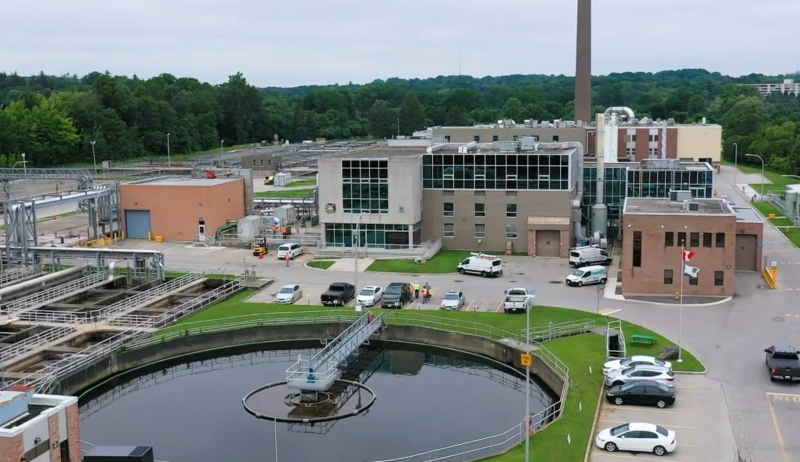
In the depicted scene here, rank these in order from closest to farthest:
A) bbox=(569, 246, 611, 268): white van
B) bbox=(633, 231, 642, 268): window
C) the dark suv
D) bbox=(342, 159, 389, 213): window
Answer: the dark suv < bbox=(633, 231, 642, 268): window < bbox=(569, 246, 611, 268): white van < bbox=(342, 159, 389, 213): window

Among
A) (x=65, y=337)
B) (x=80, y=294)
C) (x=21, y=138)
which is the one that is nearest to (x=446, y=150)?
(x=80, y=294)

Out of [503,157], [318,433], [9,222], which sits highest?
[503,157]

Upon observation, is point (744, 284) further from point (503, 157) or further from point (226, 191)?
point (226, 191)

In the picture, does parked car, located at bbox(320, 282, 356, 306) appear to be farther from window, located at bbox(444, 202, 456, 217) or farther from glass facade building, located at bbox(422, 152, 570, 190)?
glass facade building, located at bbox(422, 152, 570, 190)

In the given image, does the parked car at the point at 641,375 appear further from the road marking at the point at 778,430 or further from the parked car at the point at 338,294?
the parked car at the point at 338,294

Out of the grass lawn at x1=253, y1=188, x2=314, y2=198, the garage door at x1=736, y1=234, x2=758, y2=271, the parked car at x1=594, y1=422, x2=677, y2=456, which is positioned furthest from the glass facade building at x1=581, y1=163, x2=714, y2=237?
the parked car at x1=594, y1=422, x2=677, y2=456

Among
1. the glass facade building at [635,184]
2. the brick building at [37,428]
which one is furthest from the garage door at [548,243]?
the brick building at [37,428]
